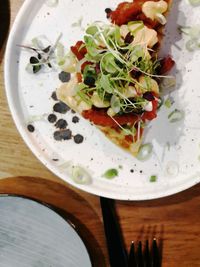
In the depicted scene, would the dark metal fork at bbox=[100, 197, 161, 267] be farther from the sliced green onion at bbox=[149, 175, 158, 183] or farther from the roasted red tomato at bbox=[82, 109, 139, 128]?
the roasted red tomato at bbox=[82, 109, 139, 128]

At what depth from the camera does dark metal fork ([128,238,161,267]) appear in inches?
68.6

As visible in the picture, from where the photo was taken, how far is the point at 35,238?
1725mm

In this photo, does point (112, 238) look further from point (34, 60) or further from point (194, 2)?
point (194, 2)

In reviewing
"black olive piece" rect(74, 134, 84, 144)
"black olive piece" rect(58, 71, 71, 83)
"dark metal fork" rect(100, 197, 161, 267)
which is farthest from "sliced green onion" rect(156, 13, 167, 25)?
"dark metal fork" rect(100, 197, 161, 267)

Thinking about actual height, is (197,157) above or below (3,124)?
below

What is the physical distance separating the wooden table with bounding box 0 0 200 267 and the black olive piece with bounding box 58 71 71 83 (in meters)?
0.22

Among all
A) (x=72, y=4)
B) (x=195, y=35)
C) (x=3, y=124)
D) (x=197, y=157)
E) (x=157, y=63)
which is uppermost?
(x=72, y=4)

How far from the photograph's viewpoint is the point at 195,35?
170 cm

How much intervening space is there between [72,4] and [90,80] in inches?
12.8

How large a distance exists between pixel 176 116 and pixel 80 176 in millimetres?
404

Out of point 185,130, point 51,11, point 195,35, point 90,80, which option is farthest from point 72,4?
point 185,130

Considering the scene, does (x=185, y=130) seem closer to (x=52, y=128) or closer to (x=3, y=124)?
(x=52, y=128)

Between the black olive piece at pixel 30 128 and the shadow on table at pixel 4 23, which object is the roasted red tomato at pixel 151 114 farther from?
the shadow on table at pixel 4 23

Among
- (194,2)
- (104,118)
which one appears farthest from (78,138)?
(194,2)
